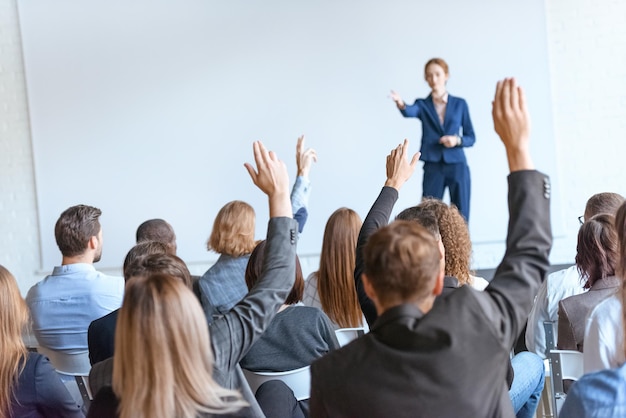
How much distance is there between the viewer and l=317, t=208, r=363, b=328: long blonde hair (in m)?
3.26

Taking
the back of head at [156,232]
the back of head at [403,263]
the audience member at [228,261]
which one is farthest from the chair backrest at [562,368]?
the back of head at [156,232]

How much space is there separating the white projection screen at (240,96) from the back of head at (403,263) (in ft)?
16.8

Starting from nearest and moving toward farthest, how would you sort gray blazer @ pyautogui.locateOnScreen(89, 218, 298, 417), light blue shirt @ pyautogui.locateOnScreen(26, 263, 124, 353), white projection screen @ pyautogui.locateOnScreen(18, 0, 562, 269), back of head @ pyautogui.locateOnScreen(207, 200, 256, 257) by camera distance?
gray blazer @ pyautogui.locateOnScreen(89, 218, 298, 417) → light blue shirt @ pyautogui.locateOnScreen(26, 263, 124, 353) → back of head @ pyautogui.locateOnScreen(207, 200, 256, 257) → white projection screen @ pyautogui.locateOnScreen(18, 0, 562, 269)

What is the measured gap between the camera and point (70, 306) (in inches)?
126

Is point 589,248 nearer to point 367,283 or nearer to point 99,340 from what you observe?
point 367,283

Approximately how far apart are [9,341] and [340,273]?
4.79ft

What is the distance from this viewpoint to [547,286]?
3061 mm

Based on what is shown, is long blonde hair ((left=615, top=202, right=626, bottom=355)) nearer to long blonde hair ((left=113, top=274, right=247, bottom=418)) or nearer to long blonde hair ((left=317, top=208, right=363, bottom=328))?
long blonde hair ((left=113, top=274, right=247, bottom=418))

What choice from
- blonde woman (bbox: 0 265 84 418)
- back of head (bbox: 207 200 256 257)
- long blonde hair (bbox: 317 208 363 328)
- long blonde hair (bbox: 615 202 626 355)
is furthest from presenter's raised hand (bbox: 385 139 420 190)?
back of head (bbox: 207 200 256 257)

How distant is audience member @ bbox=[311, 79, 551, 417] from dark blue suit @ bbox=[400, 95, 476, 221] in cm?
444

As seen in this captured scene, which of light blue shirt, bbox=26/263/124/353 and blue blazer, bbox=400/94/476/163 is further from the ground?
blue blazer, bbox=400/94/476/163

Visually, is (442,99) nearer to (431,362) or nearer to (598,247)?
(598,247)

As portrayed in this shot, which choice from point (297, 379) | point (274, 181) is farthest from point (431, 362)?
point (297, 379)

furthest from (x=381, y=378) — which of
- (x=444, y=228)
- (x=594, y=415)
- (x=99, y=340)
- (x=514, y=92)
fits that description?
(x=99, y=340)
